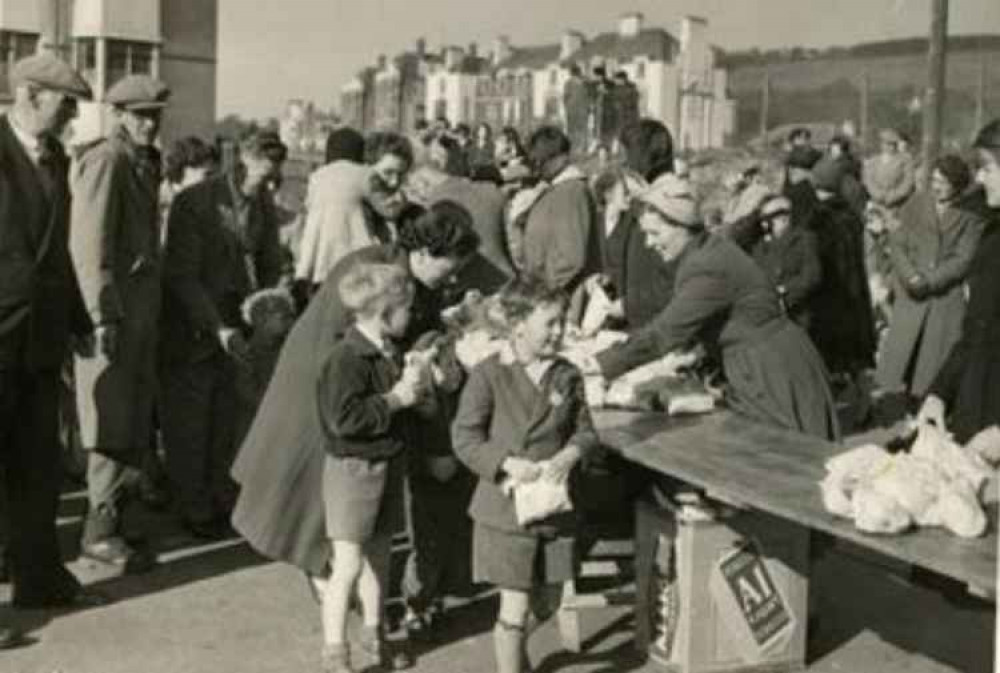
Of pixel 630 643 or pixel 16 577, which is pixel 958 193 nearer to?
pixel 630 643

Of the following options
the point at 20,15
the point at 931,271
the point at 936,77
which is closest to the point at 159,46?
the point at 20,15

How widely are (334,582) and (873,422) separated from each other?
6.58 meters

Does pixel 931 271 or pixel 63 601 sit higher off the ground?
pixel 931 271

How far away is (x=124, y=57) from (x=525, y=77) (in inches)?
2761

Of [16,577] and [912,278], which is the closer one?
[16,577]

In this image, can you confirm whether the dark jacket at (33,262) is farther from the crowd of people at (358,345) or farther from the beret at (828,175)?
the beret at (828,175)

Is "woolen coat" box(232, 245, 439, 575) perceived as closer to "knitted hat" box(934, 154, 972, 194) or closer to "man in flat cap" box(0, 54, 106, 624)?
"man in flat cap" box(0, 54, 106, 624)

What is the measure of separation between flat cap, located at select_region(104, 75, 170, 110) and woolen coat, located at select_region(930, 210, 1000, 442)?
366 cm

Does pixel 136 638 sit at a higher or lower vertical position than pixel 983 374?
lower

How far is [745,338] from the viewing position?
605cm

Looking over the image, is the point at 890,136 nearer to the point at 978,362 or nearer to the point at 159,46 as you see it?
the point at 978,362

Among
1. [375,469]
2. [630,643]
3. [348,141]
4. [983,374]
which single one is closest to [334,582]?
[375,469]

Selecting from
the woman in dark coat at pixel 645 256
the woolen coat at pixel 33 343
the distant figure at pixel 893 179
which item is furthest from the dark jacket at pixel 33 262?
the distant figure at pixel 893 179

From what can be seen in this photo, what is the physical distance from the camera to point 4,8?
2247cm
